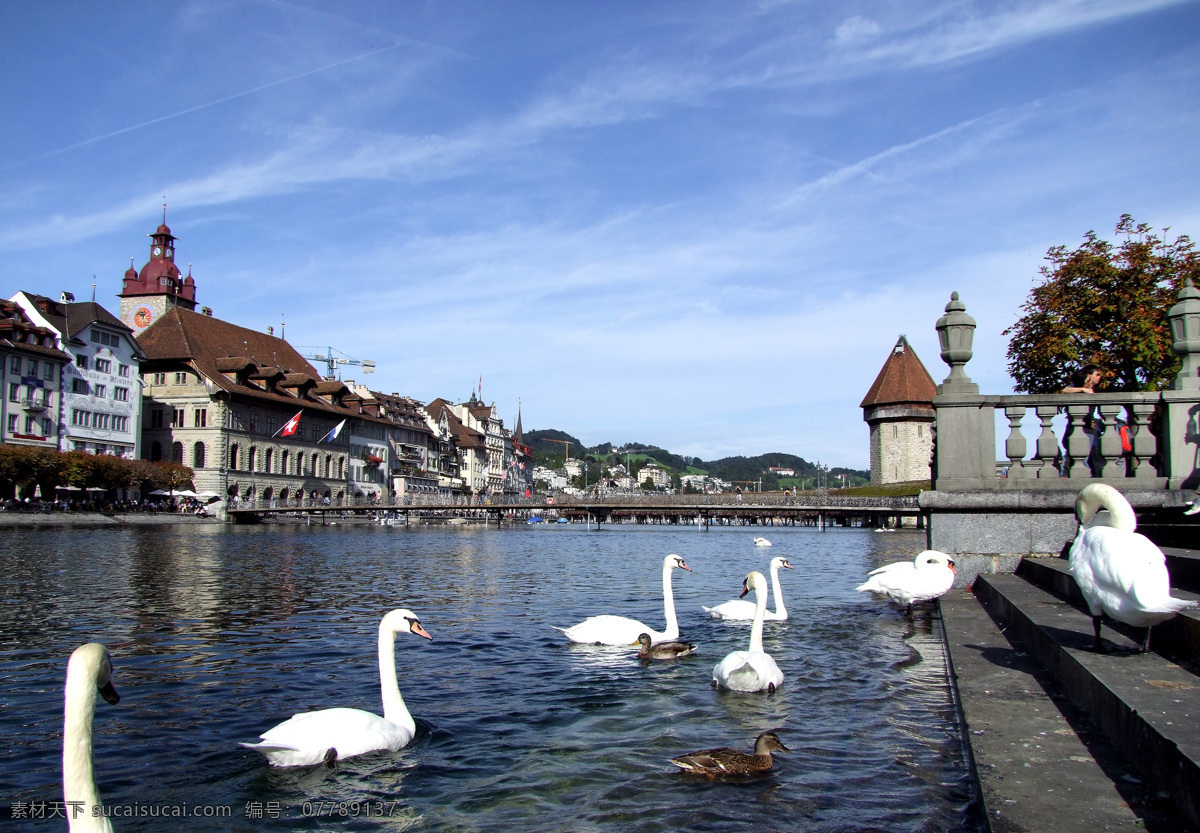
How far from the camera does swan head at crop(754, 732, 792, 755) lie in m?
6.15

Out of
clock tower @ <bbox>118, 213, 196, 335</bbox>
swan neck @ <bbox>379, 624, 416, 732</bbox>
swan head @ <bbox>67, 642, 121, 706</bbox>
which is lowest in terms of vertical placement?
swan neck @ <bbox>379, 624, 416, 732</bbox>

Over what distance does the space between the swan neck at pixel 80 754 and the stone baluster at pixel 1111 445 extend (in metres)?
11.9

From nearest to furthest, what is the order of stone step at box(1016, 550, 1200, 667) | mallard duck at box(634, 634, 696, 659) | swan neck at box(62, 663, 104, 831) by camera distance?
swan neck at box(62, 663, 104, 831) → stone step at box(1016, 550, 1200, 667) → mallard duck at box(634, 634, 696, 659)

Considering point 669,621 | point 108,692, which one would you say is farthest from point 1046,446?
point 108,692

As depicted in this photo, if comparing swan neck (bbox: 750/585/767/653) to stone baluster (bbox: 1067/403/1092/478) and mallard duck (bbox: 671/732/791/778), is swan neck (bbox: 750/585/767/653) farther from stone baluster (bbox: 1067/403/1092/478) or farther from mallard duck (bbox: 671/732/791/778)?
stone baluster (bbox: 1067/403/1092/478)

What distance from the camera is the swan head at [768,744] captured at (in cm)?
615

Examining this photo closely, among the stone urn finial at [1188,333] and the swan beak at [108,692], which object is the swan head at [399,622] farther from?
the stone urn finial at [1188,333]

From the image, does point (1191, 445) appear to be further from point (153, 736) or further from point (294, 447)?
point (294, 447)

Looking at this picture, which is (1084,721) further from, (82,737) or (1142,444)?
(1142,444)

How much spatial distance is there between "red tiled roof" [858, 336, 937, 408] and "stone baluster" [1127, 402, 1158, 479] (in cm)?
7489

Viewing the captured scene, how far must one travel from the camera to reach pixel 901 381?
85312mm

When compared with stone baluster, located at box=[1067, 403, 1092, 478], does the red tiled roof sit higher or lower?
higher

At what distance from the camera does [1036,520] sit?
1219 centimetres

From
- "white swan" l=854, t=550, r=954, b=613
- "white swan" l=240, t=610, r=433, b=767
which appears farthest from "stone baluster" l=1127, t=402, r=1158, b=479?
"white swan" l=240, t=610, r=433, b=767
